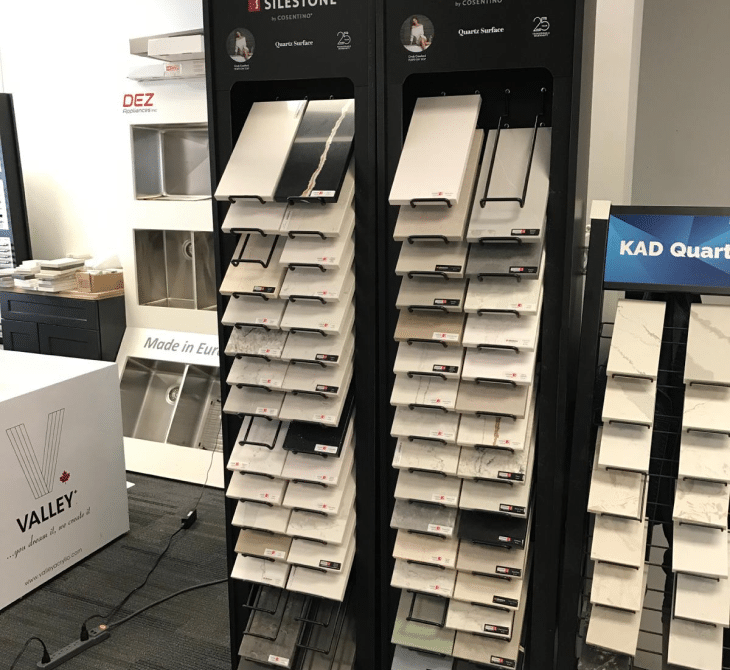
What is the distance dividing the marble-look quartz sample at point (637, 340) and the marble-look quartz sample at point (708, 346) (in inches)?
2.9

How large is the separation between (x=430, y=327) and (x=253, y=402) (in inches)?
22.9

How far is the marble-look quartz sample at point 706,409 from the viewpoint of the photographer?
5.74 feet

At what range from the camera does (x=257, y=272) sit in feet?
6.77

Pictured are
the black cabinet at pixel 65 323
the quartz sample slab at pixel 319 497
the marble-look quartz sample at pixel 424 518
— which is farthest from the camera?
the black cabinet at pixel 65 323

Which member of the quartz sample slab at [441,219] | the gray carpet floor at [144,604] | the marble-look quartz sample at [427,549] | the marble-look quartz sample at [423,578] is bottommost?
the gray carpet floor at [144,604]

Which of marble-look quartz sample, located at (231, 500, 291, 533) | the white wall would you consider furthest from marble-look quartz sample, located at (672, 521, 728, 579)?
the white wall

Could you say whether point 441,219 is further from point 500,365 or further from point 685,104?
point 685,104

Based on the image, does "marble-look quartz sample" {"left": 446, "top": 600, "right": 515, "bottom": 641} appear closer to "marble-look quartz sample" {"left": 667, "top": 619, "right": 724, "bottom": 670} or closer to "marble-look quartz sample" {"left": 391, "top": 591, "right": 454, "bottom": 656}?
"marble-look quartz sample" {"left": 391, "top": 591, "right": 454, "bottom": 656}

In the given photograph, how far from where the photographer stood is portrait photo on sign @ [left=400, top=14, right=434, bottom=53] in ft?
6.11

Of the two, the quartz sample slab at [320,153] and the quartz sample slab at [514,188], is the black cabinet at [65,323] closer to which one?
the quartz sample slab at [320,153]

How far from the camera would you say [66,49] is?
4.55 meters

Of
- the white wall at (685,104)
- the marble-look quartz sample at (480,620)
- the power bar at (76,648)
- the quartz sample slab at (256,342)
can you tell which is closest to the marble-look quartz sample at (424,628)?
the marble-look quartz sample at (480,620)

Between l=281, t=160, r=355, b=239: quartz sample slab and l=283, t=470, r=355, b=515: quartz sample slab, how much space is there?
0.72m

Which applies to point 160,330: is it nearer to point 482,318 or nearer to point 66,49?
point 66,49
